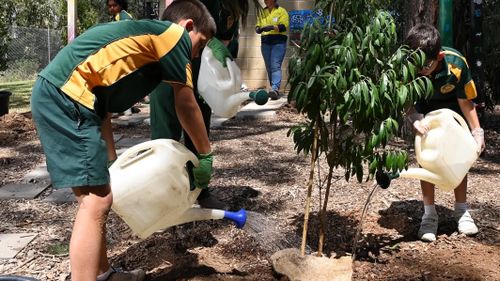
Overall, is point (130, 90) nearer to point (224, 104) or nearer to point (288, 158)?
point (224, 104)

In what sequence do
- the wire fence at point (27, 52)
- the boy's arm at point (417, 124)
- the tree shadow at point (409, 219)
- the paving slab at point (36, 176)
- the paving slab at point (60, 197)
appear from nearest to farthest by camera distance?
the boy's arm at point (417, 124)
the tree shadow at point (409, 219)
the paving slab at point (60, 197)
the paving slab at point (36, 176)
the wire fence at point (27, 52)

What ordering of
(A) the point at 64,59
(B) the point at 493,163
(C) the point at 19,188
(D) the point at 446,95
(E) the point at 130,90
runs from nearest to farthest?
(A) the point at 64,59 → (E) the point at 130,90 → (D) the point at 446,95 → (C) the point at 19,188 → (B) the point at 493,163

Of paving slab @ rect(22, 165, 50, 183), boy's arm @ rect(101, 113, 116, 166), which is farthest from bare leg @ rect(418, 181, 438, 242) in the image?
paving slab @ rect(22, 165, 50, 183)

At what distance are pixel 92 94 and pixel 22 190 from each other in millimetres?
2641

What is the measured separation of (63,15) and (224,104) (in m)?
26.4

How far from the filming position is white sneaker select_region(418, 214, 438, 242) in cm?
341

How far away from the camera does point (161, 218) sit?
2.56 m

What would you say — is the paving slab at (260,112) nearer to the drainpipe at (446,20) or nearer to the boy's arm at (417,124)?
the drainpipe at (446,20)

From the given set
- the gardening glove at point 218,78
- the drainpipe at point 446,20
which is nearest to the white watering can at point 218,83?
the gardening glove at point 218,78

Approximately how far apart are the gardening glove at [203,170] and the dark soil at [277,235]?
58cm

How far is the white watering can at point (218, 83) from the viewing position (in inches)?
130

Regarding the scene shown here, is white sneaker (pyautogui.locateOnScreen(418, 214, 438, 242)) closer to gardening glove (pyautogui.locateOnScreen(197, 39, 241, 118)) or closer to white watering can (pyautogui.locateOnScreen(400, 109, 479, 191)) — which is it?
white watering can (pyautogui.locateOnScreen(400, 109, 479, 191))

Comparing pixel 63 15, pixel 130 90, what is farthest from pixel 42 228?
pixel 63 15

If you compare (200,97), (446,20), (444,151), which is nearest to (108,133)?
(200,97)
